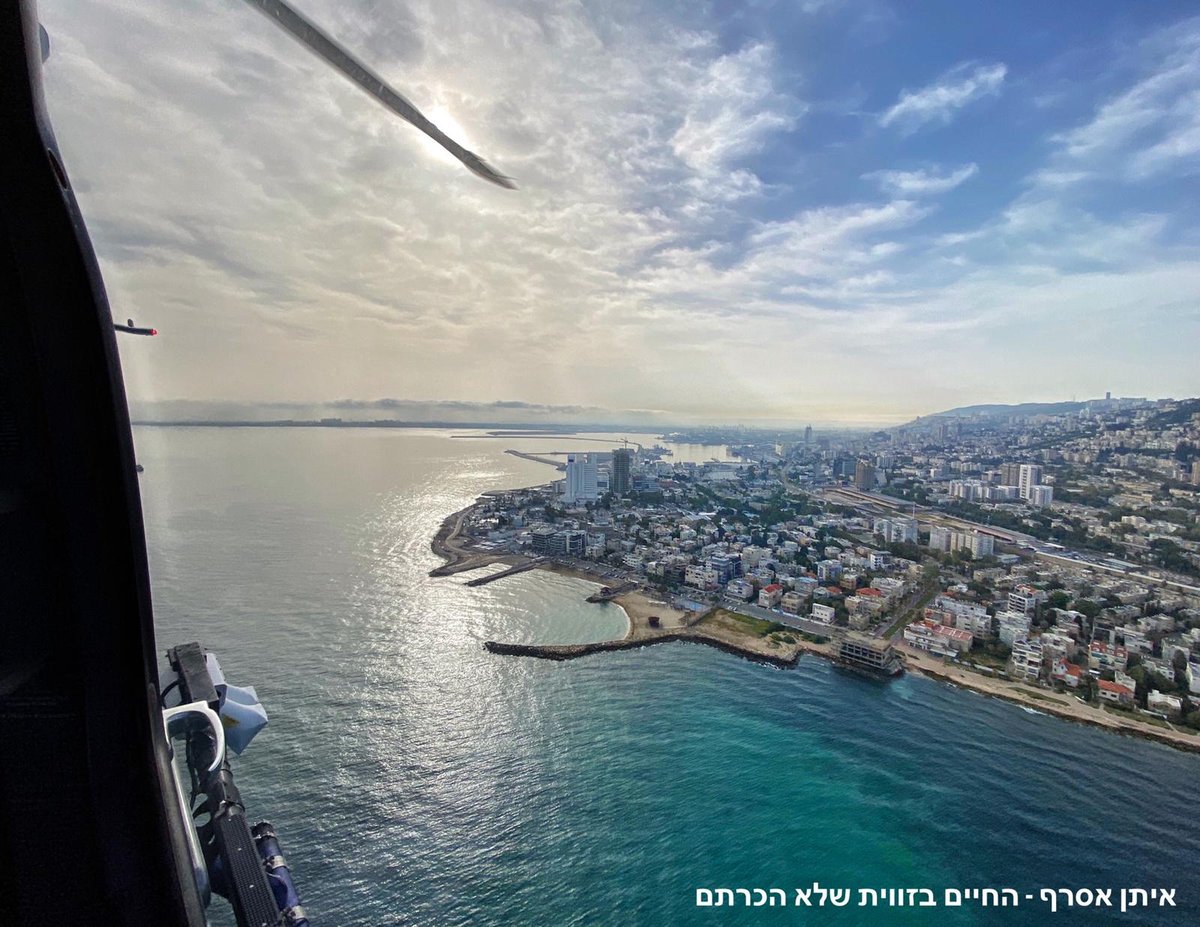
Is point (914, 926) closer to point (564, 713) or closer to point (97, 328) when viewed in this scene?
Answer: point (564, 713)

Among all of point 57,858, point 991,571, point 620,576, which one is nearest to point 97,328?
point 57,858

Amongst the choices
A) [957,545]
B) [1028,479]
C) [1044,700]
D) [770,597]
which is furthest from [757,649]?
[1028,479]

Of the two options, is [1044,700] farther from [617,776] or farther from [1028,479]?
[1028,479]

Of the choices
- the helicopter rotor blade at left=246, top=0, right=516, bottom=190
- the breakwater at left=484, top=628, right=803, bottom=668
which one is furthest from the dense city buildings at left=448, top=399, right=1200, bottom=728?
the helicopter rotor blade at left=246, top=0, right=516, bottom=190

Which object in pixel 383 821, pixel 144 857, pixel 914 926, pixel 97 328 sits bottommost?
pixel 914 926

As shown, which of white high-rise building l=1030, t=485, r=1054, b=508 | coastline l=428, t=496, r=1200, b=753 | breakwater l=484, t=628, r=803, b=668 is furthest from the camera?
white high-rise building l=1030, t=485, r=1054, b=508

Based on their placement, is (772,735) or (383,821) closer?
(383,821)

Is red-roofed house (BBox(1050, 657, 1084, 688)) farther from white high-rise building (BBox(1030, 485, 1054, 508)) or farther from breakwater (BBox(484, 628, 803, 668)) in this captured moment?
white high-rise building (BBox(1030, 485, 1054, 508))
